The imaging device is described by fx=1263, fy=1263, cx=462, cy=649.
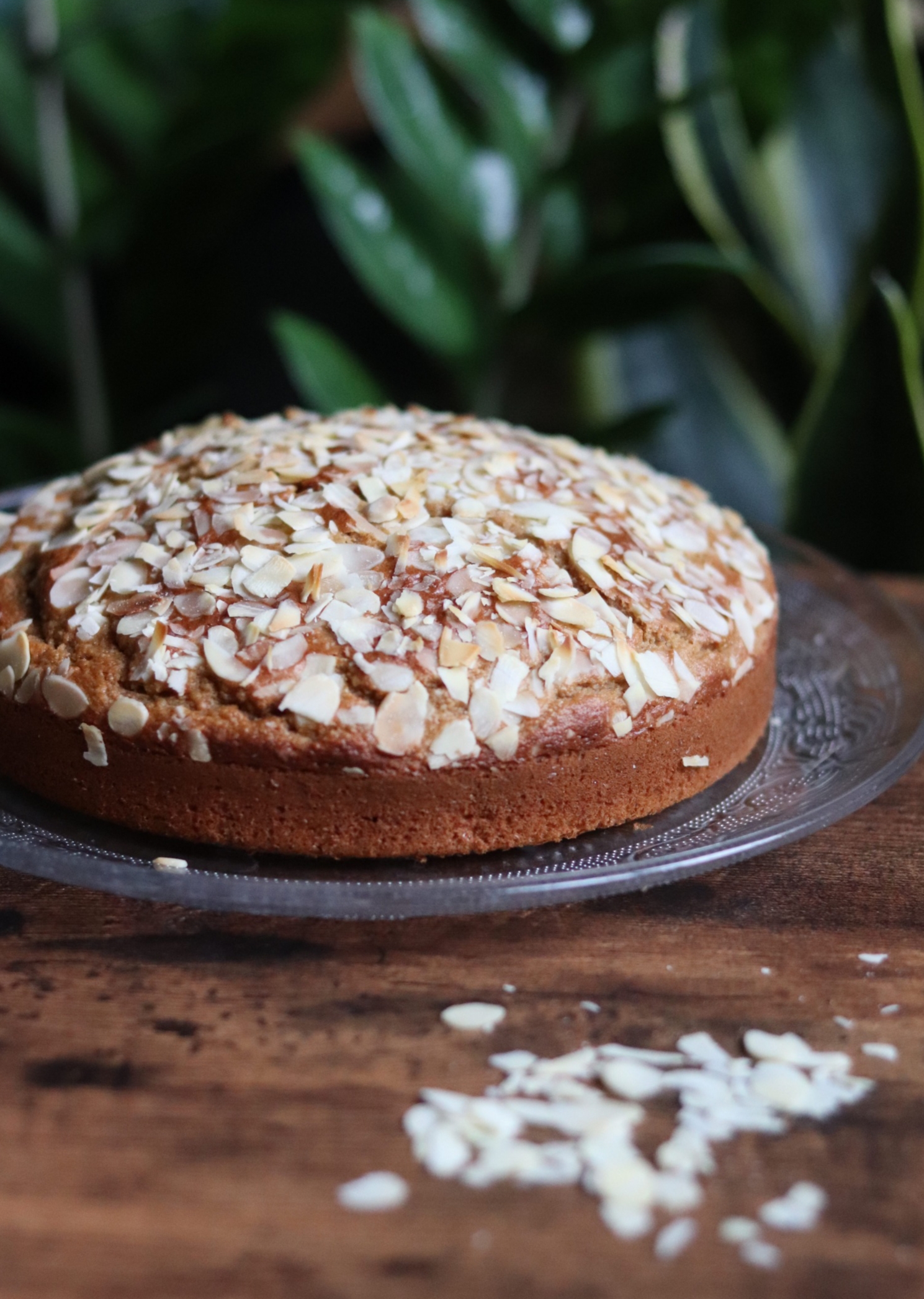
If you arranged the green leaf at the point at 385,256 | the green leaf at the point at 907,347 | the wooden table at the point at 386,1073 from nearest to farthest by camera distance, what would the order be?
the wooden table at the point at 386,1073
the green leaf at the point at 907,347
the green leaf at the point at 385,256

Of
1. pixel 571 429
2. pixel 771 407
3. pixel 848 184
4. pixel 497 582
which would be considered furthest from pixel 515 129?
pixel 497 582

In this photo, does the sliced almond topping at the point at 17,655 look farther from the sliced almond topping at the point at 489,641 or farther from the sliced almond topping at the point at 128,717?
the sliced almond topping at the point at 489,641

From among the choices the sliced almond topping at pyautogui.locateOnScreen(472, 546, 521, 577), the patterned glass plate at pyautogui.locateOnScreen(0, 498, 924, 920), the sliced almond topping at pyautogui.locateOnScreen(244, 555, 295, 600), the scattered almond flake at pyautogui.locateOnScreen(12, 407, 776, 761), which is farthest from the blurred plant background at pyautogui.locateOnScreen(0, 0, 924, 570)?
the sliced almond topping at pyautogui.locateOnScreen(244, 555, 295, 600)

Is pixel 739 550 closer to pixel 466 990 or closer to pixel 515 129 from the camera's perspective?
pixel 466 990

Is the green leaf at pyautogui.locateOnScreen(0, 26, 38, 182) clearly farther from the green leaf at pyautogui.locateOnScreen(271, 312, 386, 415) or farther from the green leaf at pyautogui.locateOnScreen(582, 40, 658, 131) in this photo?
the green leaf at pyautogui.locateOnScreen(582, 40, 658, 131)

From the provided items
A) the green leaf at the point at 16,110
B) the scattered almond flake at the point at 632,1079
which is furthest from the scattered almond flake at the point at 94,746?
the green leaf at the point at 16,110
